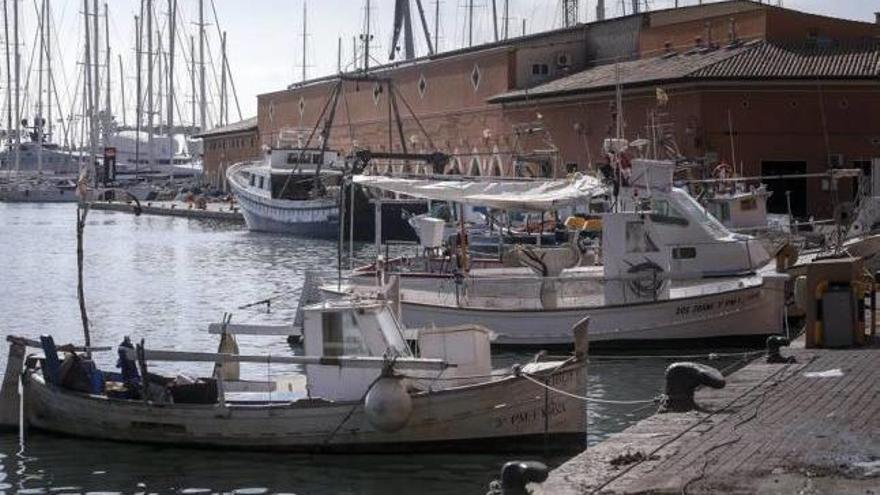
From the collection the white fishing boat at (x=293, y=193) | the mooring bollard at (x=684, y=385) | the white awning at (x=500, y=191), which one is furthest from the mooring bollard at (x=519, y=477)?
the white fishing boat at (x=293, y=193)

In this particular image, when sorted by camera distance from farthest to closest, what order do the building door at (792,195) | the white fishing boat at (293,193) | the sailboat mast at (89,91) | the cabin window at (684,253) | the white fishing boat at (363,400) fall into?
the sailboat mast at (89,91), the white fishing boat at (293,193), the building door at (792,195), the cabin window at (684,253), the white fishing boat at (363,400)

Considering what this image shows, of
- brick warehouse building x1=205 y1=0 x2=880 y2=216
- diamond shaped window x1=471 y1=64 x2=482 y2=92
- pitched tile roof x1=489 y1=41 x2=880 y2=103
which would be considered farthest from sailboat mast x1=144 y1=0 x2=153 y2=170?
pitched tile roof x1=489 y1=41 x2=880 y2=103

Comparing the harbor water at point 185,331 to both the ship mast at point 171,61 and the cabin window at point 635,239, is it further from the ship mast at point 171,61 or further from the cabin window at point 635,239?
the ship mast at point 171,61

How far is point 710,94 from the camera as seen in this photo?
56.7 m

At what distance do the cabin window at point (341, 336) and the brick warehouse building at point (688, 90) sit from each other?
26885 millimetres

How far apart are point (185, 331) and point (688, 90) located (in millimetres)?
26574

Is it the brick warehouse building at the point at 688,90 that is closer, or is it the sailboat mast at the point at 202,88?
the brick warehouse building at the point at 688,90

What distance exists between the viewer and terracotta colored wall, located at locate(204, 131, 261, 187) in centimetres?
11444

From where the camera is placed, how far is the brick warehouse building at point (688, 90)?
2217 inches

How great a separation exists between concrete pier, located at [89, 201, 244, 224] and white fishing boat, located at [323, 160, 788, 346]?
227ft

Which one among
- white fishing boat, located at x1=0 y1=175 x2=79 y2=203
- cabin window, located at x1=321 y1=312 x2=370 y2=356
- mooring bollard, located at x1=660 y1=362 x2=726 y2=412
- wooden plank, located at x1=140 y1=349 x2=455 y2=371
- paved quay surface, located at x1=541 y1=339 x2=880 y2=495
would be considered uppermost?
white fishing boat, located at x1=0 y1=175 x2=79 y2=203

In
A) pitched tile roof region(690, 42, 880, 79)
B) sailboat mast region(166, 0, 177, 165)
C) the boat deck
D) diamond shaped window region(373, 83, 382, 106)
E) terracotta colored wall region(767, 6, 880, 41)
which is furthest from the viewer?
sailboat mast region(166, 0, 177, 165)

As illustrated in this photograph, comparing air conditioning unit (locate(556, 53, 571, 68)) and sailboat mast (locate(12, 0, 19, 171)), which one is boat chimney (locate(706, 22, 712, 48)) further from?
sailboat mast (locate(12, 0, 19, 171))

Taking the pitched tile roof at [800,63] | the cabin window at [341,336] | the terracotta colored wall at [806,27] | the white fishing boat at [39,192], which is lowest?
the cabin window at [341,336]
